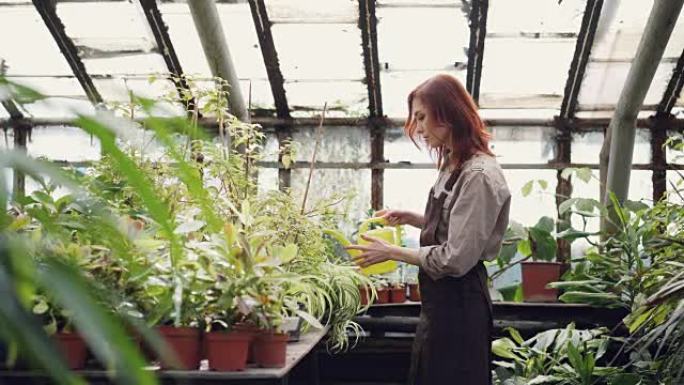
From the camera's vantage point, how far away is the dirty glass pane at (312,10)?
19.7 feet

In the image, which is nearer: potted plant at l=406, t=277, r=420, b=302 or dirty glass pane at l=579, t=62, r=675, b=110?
potted plant at l=406, t=277, r=420, b=302

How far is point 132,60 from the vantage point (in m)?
6.46

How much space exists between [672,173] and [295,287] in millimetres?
5774

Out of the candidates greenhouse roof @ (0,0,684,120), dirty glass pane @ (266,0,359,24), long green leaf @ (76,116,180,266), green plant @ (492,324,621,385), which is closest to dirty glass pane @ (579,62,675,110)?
greenhouse roof @ (0,0,684,120)

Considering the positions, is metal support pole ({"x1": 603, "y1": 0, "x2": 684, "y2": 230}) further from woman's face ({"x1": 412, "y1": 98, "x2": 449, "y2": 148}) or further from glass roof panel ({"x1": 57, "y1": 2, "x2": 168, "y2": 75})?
glass roof panel ({"x1": 57, "y1": 2, "x2": 168, "y2": 75})

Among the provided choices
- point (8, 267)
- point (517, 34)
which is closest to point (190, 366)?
point (8, 267)

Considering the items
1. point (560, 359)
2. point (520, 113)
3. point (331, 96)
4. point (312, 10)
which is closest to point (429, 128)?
point (560, 359)

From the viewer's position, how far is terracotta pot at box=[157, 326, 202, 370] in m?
1.68

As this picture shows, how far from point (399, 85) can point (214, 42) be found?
1972 mm

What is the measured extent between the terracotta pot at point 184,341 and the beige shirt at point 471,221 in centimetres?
83

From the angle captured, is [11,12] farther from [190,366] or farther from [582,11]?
[190,366]

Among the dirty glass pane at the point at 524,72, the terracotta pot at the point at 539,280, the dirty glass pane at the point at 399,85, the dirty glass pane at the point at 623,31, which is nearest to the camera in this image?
the terracotta pot at the point at 539,280

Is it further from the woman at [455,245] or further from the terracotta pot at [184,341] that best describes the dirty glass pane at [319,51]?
the terracotta pot at [184,341]

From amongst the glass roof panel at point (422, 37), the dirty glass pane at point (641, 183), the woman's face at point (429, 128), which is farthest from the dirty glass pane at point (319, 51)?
the woman's face at point (429, 128)
